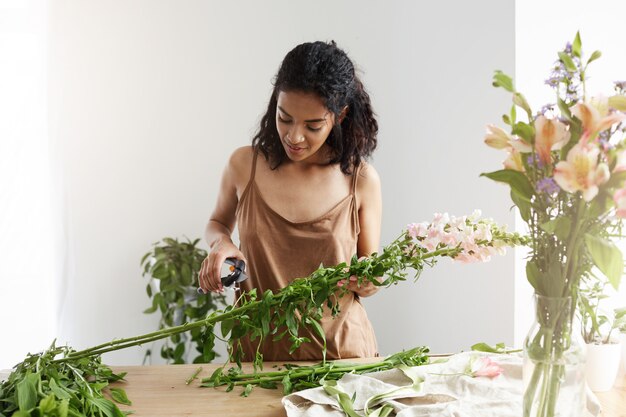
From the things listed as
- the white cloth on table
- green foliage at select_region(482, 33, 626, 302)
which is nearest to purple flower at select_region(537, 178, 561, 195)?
green foliage at select_region(482, 33, 626, 302)

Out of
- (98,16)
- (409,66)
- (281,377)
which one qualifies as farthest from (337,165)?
(98,16)

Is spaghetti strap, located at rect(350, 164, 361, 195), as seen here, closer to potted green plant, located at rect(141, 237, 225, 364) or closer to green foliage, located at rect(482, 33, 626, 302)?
green foliage, located at rect(482, 33, 626, 302)

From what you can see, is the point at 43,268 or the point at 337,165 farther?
the point at 43,268

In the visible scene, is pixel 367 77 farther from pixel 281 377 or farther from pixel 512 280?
pixel 281 377

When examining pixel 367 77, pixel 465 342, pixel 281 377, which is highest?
pixel 367 77

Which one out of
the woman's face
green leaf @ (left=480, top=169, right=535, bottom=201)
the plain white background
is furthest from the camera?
the plain white background

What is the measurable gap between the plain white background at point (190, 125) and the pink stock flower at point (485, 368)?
1289mm

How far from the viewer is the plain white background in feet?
9.36

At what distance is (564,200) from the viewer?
102 centimetres

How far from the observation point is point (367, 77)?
120 inches

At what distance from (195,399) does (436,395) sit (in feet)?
1.53

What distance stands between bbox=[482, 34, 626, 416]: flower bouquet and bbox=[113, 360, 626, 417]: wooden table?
15.6 inches

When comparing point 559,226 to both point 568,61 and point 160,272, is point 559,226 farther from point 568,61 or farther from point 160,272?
point 160,272

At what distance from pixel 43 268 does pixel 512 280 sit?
1.62 m
